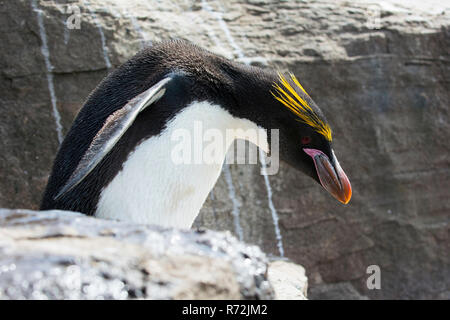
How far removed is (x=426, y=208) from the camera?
3428 mm

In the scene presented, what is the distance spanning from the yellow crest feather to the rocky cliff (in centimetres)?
103

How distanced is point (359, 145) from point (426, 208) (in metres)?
0.56

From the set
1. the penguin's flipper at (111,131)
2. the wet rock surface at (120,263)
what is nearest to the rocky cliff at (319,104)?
the penguin's flipper at (111,131)

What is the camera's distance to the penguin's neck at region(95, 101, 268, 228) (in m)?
1.87

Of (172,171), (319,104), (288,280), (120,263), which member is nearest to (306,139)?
(172,171)

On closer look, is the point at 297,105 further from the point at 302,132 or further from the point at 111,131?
the point at 111,131

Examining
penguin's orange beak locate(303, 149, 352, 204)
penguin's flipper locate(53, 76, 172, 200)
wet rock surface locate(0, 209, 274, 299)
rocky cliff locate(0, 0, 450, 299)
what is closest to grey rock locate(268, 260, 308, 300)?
rocky cliff locate(0, 0, 450, 299)

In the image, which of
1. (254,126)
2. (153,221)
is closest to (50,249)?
(153,221)

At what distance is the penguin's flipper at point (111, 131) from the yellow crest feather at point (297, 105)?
0.40 m

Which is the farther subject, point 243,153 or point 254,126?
point 243,153

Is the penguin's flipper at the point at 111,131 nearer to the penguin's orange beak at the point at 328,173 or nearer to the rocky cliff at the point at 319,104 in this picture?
the penguin's orange beak at the point at 328,173

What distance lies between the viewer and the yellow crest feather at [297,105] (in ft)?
6.68
